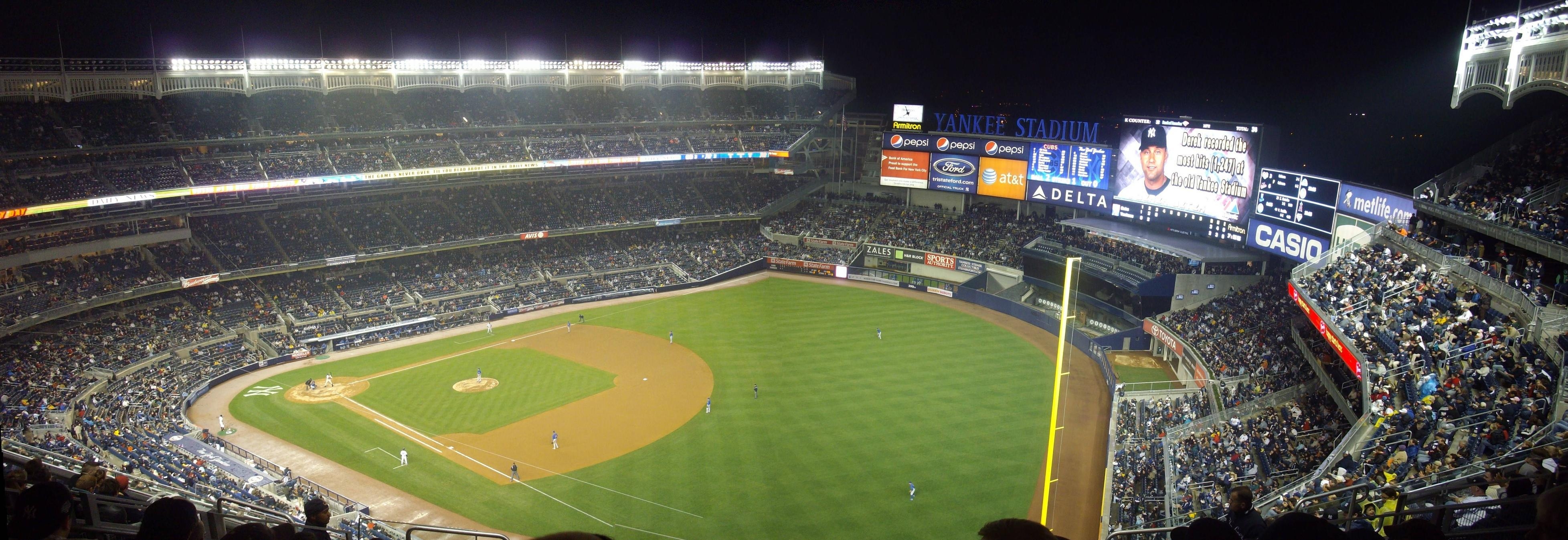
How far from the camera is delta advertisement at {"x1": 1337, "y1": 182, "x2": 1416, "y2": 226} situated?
2694 centimetres

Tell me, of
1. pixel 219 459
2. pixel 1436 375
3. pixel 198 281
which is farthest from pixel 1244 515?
pixel 198 281

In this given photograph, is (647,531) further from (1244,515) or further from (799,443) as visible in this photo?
(1244,515)

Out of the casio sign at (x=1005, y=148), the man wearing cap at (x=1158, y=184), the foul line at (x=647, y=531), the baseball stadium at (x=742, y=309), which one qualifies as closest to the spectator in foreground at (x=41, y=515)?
the baseball stadium at (x=742, y=309)

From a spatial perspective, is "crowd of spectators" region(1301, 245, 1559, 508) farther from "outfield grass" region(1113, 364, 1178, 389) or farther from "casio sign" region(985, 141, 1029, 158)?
"casio sign" region(985, 141, 1029, 158)

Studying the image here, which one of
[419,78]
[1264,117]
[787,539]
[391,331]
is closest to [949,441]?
[787,539]

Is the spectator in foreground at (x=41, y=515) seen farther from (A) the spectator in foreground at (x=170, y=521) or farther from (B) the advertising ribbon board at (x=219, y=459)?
(B) the advertising ribbon board at (x=219, y=459)

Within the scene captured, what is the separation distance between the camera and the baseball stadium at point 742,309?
17750 millimetres

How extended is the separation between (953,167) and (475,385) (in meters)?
29.6

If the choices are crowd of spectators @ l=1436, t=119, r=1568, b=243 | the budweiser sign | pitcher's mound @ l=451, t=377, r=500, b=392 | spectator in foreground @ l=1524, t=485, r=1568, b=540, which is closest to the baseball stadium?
spectator in foreground @ l=1524, t=485, r=1568, b=540

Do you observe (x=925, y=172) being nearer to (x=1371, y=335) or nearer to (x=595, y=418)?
(x=595, y=418)

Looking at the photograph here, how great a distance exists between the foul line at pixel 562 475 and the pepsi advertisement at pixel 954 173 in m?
31.4

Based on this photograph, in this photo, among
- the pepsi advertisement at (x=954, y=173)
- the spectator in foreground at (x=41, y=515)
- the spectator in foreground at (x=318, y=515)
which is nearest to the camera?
the spectator in foreground at (x=41, y=515)

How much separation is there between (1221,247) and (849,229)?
2300 cm

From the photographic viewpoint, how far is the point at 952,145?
51.3 m
